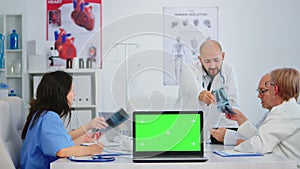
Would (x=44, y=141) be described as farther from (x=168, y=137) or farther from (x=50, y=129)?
(x=168, y=137)

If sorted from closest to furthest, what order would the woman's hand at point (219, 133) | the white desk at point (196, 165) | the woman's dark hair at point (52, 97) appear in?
the white desk at point (196, 165)
the woman's dark hair at point (52, 97)
the woman's hand at point (219, 133)

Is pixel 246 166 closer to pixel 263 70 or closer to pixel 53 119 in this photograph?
pixel 53 119

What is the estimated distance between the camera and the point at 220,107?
229 centimetres

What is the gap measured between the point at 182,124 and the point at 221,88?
63cm

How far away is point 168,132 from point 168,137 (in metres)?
0.03

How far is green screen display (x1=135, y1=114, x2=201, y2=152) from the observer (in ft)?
5.93

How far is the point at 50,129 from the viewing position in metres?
2.08

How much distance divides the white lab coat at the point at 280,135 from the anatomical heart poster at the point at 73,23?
9.68ft

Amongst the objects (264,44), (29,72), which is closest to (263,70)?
(264,44)

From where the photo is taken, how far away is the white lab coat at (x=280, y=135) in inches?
79.8

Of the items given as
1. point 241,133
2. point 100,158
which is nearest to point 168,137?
point 100,158

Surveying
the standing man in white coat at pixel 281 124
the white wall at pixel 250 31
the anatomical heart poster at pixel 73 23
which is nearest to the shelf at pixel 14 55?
the white wall at pixel 250 31

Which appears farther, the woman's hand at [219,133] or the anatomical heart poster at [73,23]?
the anatomical heart poster at [73,23]

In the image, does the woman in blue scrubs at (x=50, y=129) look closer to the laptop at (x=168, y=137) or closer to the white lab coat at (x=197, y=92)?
the laptop at (x=168, y=137)
